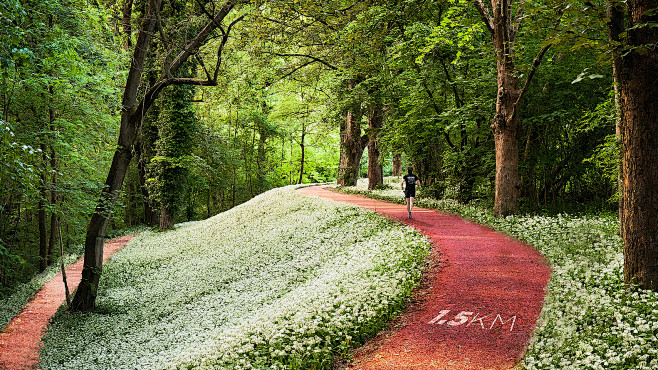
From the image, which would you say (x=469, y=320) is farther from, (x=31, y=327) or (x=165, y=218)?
(x=165, y=218)

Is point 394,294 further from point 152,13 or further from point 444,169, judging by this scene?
point 444,169

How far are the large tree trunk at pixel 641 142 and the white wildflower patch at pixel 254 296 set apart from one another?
149 inches

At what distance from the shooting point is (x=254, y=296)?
12258 mm

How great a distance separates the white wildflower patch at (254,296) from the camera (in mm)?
7234

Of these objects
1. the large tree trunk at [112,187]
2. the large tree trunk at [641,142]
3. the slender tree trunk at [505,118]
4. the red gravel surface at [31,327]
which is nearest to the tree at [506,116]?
the slender tree trunk at [505,118]

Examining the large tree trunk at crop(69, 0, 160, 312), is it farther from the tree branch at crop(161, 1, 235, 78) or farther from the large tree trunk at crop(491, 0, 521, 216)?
the large tree trunk at crop(491, 0, 521, 216)

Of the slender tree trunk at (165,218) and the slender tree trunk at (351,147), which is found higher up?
the slender tree trunk at (351,147)

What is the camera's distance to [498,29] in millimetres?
14516

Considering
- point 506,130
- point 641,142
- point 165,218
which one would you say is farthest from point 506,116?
point 165,218

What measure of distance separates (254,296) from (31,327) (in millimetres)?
6553

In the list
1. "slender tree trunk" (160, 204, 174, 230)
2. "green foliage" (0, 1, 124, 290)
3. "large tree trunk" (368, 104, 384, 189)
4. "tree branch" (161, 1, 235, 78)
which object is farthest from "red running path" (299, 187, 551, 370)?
"slender tree trunk" (160, 204, 174, 230)

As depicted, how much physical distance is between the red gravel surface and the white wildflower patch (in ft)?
1.50

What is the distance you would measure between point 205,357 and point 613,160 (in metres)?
10.6

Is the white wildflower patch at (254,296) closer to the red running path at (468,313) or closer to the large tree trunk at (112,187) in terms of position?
the red running path at (468,313)
